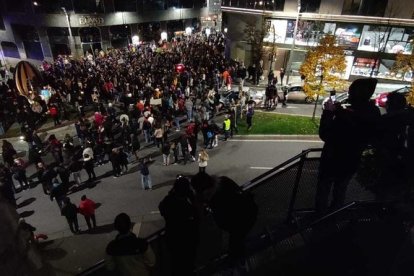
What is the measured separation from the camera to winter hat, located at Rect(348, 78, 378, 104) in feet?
15.8

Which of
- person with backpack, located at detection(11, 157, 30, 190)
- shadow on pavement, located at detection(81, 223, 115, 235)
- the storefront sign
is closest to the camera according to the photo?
shadow on pavement, located at detection(81, 223, 115, 235)

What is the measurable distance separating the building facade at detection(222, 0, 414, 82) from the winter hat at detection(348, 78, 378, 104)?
1045 inches

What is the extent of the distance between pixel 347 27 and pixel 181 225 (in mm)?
32886

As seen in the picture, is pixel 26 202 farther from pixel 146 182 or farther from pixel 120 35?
pixel 120 35

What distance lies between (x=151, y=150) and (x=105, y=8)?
33312mm

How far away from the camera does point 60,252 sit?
1034cm

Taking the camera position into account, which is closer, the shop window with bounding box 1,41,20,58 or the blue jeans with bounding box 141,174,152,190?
the blue jeans with bounding box 141,174,152,190

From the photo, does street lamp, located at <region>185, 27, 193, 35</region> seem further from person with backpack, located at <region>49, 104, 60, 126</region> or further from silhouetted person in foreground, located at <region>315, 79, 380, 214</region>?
silhouetted person in foreground, located at <region>315, 79, 380, 214</region>

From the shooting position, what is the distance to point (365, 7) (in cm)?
2958

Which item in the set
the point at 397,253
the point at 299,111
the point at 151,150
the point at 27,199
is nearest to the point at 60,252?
the point at 27,199

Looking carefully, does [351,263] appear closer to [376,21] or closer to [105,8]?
[376,21]

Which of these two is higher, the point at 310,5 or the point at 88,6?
the point at 310,5

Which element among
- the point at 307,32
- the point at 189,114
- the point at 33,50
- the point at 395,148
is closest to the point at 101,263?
the point at 395,148

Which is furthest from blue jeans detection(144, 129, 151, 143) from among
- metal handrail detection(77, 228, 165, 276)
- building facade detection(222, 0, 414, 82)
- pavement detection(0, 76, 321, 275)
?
building facade detection(222, 0, 414, 82)
